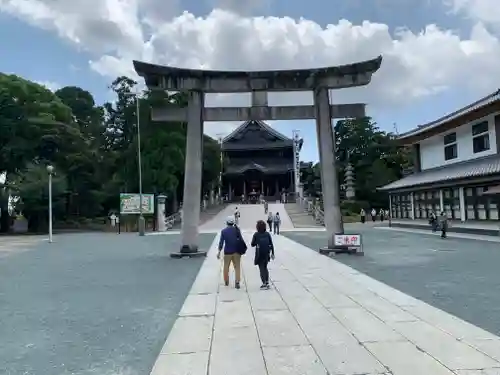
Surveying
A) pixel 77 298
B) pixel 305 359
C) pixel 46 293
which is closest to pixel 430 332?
pixel 305 359

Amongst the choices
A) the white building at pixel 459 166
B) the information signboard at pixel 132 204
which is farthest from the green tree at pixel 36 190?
the white building at pixel 459 166

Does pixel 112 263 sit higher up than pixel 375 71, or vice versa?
pixel 375 71

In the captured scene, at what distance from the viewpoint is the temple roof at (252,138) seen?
223 ft

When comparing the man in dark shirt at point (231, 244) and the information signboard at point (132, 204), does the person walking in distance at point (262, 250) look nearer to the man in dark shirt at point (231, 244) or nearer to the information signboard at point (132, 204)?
the man in dark shirt at point (231, 244)

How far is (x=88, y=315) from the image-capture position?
777 cm

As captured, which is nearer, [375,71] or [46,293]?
[46,293]

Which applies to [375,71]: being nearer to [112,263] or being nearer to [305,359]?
[112,263]

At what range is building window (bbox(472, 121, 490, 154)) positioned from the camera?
2716 cm

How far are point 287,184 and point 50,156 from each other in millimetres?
35149

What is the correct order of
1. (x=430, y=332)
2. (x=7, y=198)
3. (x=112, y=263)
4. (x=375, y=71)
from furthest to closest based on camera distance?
(x=7, y=198) → (x=375, y=71) → (x=112, y=263) → (x=430, y=332)

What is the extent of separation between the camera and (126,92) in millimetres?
46750

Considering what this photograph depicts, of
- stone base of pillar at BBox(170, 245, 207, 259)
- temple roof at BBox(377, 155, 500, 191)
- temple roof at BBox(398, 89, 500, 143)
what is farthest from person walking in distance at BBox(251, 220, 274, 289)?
temple roof at BBox(398, 89, 500, 143)

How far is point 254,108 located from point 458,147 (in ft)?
65.5

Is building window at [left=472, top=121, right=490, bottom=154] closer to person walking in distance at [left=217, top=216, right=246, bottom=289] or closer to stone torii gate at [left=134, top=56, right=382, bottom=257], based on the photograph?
stone torii gate at [left=134, top=56, right=382, bottom=257]
